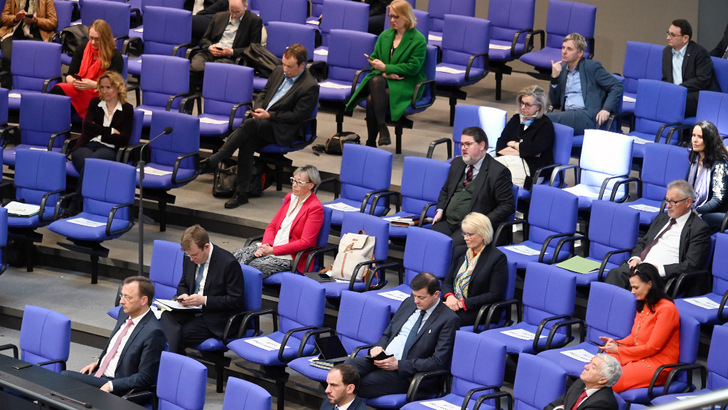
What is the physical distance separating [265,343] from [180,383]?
867 mm

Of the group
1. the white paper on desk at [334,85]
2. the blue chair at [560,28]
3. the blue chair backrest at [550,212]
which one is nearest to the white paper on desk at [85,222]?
the white paper on desk at [334,85]

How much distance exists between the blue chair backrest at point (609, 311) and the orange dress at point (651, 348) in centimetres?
12

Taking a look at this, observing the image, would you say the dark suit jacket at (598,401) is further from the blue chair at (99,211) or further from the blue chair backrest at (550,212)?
the blue chair at (99,211)

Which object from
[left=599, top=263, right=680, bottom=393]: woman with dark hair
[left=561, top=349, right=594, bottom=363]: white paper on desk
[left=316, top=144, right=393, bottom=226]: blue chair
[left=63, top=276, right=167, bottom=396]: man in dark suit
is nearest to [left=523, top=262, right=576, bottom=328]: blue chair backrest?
[left=561, top=349, right=594, bottom=363]: white paper on desk

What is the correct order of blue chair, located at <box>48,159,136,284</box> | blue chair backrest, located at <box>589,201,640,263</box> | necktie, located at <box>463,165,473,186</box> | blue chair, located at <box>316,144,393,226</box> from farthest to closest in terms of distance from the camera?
blue chair, located at <box>316,144,393,226</box> < blue chair, located at <box>48,159,136,284</box> < necktie, located at <box>463,165,473,186</box> < blue chair backrest, located at <box>589,201,640,263</box>

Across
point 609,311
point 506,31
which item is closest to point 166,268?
point 609,311

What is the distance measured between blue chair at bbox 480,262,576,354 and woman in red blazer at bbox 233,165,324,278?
1.37 metres

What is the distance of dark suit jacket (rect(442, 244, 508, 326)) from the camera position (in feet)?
19.6

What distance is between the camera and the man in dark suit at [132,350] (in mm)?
5570

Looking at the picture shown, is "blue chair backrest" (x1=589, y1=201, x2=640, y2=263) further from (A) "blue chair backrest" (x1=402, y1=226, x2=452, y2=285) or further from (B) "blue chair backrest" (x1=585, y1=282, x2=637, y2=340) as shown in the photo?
(A) "blue chair backrest" (x1=402, y1=226, x2=452, y2=285)

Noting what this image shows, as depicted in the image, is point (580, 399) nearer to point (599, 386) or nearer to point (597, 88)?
point (599, 386)

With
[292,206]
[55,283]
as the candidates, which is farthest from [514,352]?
[55,283]

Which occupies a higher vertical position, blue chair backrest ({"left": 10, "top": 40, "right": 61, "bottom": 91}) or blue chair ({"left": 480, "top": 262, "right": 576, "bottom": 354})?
blue chair backrest ({"left": 10, "top": 40, "right": 61, "bottom": 91})

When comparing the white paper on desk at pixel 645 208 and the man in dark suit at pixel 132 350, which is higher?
the white paper on desk at pixel 645 208
